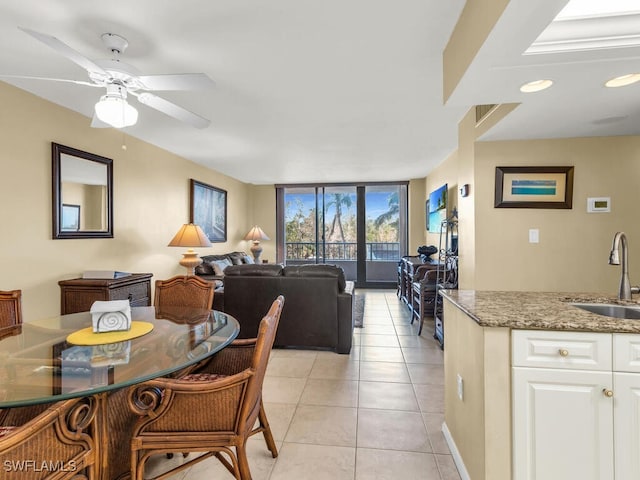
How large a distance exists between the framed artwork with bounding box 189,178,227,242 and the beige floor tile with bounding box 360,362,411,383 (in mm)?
3622

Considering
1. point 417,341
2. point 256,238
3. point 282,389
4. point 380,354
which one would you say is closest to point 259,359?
point 282,389

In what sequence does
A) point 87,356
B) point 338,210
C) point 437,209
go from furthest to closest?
point 338,210
point 437,209
point 87,356

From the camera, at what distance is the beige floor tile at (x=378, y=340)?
366 cm

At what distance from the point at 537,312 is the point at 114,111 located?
7.96 ft

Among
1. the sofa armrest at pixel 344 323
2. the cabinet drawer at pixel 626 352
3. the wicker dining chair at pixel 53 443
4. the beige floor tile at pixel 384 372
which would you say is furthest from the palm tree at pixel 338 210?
the wicker dining chair at pixel 53 443

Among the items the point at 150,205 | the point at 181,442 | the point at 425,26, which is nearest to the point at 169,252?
the point at 150,205

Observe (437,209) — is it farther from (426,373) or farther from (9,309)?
(9,309)

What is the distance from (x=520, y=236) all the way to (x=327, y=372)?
2115 millimetres

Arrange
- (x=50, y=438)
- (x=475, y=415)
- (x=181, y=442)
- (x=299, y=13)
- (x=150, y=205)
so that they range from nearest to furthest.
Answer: (x=50, y=438) → (x=181, y=442) → (x=475, y=415) → (x=299, y=13) → (x=150, y=205)

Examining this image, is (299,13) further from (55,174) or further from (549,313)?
(55,174)

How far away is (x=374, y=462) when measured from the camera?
1793mm

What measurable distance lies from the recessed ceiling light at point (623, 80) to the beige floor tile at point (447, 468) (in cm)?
228

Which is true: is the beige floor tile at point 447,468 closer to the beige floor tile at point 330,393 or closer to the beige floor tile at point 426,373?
the beige floor tile at point 330,393

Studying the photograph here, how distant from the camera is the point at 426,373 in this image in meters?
2.90
